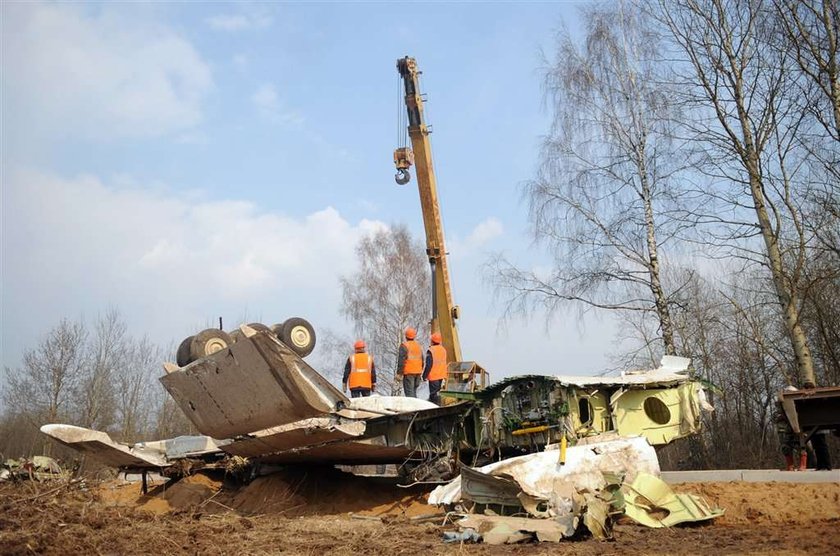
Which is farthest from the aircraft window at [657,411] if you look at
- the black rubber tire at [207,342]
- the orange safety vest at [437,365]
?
the black rubber tire at [207,342]

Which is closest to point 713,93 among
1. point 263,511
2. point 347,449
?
point 347,449

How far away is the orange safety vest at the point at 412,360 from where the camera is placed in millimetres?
11680

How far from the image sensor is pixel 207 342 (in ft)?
38.4

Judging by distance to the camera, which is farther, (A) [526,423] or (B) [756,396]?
(B) [756,396]

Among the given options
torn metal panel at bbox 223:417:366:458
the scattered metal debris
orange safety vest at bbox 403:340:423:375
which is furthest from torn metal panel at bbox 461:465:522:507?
the scattered metal debris

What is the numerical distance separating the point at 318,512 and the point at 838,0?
1192cm

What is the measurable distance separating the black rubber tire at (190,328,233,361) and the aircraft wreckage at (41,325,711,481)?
67.6 inches

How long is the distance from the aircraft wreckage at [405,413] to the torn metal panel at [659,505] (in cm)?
137

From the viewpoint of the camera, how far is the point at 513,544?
21.8 feet

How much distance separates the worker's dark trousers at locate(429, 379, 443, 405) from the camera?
1152cm

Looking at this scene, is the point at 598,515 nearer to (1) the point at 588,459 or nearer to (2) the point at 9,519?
(1) the point at 588,459

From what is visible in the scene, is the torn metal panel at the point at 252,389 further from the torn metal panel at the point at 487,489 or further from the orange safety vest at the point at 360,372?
the orange safety vest at the point at 360,372

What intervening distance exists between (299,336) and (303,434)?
365 centimetres

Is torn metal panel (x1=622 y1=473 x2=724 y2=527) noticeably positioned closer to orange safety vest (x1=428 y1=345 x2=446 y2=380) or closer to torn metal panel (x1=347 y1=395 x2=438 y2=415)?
torn metal panel (x1=347 y1=395 x2=438 y2=415)
